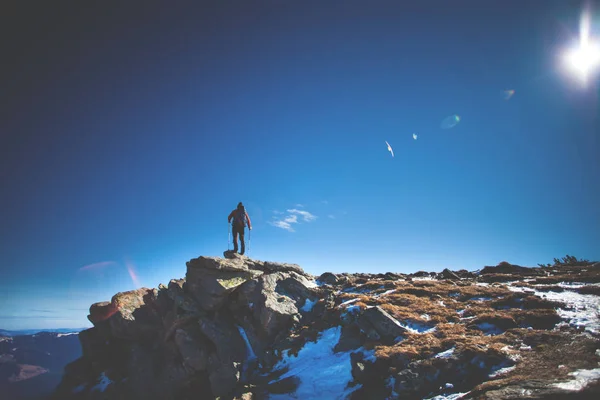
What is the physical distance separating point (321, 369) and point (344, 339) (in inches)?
99.2

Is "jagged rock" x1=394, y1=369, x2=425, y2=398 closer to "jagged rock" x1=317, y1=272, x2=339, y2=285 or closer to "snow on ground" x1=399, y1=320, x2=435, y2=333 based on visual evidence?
"snow on ground" x1=399, y1=320, x2=435, y2=333

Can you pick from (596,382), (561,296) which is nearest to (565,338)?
(596,382)

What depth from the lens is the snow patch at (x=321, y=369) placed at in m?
13.2

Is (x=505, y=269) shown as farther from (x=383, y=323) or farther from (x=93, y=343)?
(x=93, y=343)

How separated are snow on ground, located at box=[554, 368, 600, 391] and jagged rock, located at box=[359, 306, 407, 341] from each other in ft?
27.1

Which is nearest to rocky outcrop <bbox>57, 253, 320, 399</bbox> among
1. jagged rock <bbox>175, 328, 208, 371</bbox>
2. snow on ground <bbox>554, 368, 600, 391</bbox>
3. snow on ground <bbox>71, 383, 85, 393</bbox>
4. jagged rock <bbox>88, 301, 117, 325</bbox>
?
jagged rock <bbox>175, 328, 208, 371</bbox>


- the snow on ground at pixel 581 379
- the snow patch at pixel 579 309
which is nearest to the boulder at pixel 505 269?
the snow patch at pixel 579 309

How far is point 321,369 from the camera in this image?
15.0 m

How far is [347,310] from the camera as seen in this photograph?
61.5 feet

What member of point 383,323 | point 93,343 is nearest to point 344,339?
point 383,323

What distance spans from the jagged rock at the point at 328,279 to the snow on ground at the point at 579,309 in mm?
17937

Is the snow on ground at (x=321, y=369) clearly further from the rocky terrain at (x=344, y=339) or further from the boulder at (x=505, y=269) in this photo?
the boulder at (x=505, y=269)

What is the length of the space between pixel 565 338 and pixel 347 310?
37.8 ft

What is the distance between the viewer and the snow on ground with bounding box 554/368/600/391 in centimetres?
666
